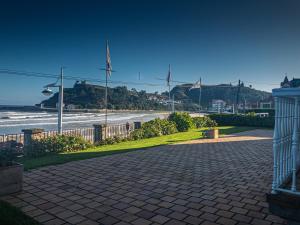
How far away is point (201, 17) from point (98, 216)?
1473 centimetres

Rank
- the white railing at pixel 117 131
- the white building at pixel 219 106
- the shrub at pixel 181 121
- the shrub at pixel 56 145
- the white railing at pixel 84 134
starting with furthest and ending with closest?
the white building at pixel 219 106 → the shrub at pixel 181 121 → the white railing at pixel 117 131 → the white railing at pixel 84 134 → the shrub at pixel 56 145

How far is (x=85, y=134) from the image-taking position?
12180 millimetres

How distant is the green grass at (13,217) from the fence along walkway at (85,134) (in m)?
6.05

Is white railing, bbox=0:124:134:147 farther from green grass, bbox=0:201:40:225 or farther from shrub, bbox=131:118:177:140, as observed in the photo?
green grass, bbox=0:201:40:225

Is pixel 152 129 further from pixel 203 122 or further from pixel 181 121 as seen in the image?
pixel 203 122

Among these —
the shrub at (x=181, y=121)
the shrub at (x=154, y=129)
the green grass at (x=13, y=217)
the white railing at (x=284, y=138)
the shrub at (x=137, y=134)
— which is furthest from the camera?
the shrub at (x=181, y=121)

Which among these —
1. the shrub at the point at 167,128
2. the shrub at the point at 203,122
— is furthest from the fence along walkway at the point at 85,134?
the shrub at the point at 203,122

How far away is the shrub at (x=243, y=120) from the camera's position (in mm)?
24559

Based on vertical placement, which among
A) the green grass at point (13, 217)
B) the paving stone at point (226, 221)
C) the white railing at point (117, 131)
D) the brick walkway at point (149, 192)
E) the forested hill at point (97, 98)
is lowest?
the brick walkway at point (149, 192)

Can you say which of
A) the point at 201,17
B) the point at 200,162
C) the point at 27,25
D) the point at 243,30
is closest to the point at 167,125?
the point at 201,17

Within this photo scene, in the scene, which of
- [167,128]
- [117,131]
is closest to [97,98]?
[167,128]

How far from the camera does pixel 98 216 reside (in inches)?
158

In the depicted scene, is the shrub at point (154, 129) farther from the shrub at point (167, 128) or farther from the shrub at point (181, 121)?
the shrub at point (181, 121)

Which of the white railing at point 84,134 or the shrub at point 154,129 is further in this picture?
the shrub at point 154,129
